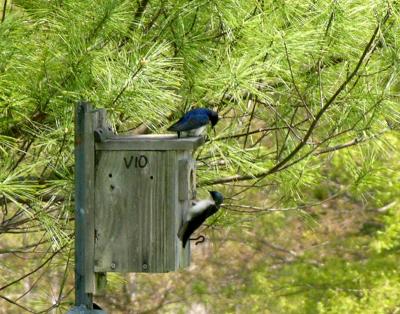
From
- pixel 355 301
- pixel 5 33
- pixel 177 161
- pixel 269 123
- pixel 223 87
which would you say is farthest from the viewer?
pixel 355 301

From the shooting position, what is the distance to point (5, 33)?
2723 millimetres

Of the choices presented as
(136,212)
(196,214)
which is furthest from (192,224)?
(136,212)

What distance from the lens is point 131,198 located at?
7.64 ft

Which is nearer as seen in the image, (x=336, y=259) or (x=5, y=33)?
(x=5, y=33)

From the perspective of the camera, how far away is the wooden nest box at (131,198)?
2.29 m

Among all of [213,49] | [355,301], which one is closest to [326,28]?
[213,49]

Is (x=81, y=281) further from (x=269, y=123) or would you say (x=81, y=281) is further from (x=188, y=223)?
(x=269, y=123)

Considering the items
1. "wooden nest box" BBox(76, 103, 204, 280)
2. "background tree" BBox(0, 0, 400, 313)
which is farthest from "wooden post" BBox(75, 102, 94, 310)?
"background tree" BBox(0, 0, 400, 313)

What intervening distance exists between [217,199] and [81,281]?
0.40 metres

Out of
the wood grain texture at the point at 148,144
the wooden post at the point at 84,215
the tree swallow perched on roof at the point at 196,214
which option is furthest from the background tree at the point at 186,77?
the tree swallow perched on roof at the point at 196,214

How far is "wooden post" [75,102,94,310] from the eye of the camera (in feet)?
7.50

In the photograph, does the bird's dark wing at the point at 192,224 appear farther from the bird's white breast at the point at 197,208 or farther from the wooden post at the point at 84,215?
the wooden post at the point at 84,215

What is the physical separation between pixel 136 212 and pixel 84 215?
129 millimetres

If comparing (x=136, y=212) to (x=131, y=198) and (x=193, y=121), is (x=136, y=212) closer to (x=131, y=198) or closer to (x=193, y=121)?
(x=131, y=198)
